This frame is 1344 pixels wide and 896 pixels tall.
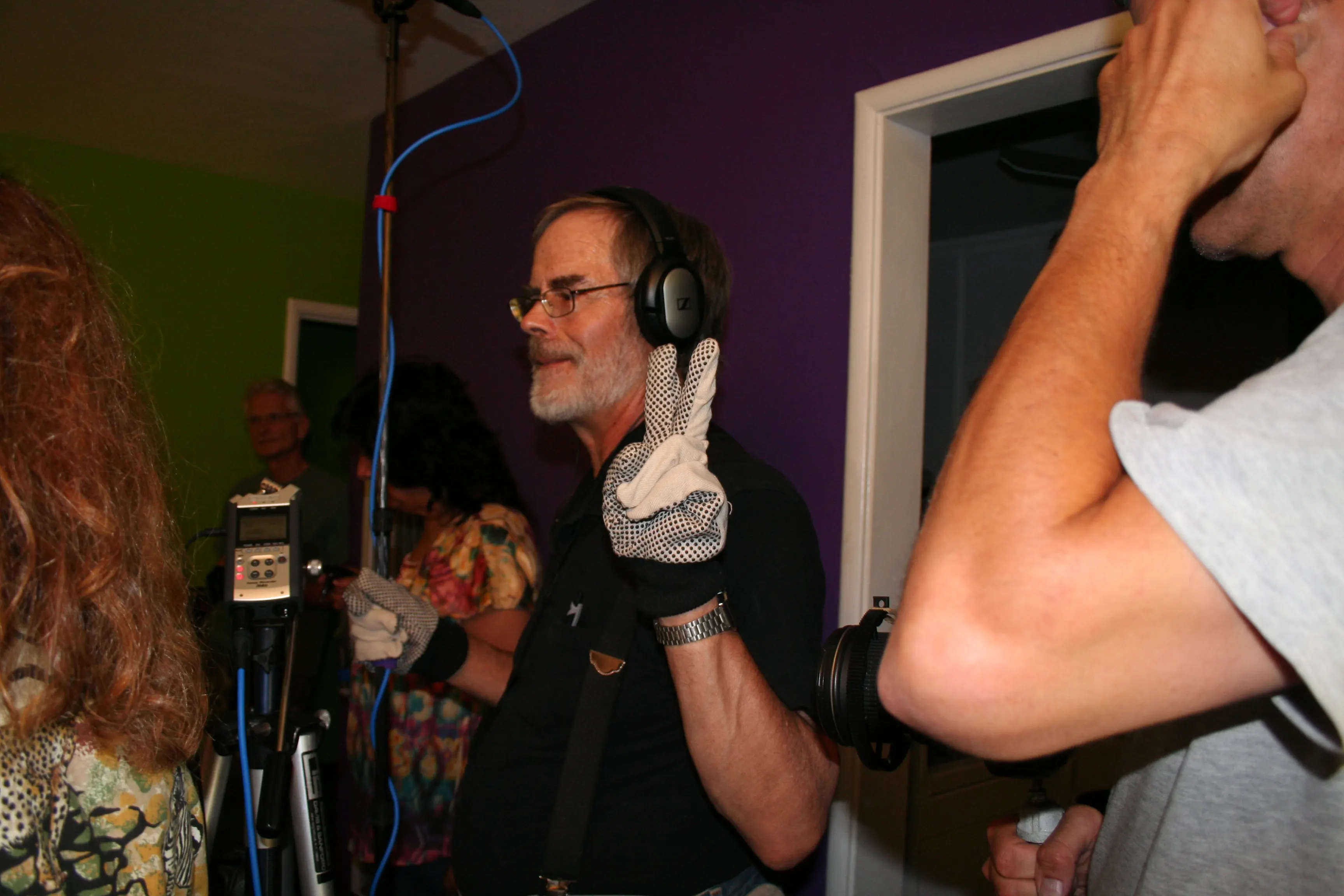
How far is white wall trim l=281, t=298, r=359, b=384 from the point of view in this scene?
483cm

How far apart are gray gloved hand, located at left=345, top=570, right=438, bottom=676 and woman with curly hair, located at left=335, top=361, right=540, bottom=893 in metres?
0.15

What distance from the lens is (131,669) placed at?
2.30ft

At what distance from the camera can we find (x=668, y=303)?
1370 mm

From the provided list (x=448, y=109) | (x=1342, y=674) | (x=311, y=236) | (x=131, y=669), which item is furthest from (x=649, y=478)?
(x=311, y=236)

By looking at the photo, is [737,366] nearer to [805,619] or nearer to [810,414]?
[810,414]

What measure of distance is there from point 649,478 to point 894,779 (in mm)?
1122

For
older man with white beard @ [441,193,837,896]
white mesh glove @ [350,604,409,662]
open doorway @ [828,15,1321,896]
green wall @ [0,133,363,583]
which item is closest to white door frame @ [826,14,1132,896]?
open doorway @ [828,15,1321,896]

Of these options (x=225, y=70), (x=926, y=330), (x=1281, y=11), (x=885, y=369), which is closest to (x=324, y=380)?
(x=225, y=70)

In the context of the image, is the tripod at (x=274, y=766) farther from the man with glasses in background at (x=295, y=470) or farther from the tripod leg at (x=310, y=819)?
the man with glasses in background at (x=295, y=470)

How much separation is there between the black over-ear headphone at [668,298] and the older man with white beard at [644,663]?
0.03 metres

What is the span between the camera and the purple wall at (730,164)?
5.99ft

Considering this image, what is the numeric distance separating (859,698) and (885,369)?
1.14 meters

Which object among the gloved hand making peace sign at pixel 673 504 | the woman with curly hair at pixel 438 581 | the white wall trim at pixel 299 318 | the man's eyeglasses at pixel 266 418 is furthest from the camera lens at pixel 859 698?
the white wall trim at pixel 299 318

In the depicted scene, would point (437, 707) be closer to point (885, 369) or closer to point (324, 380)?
point (885, 369)
